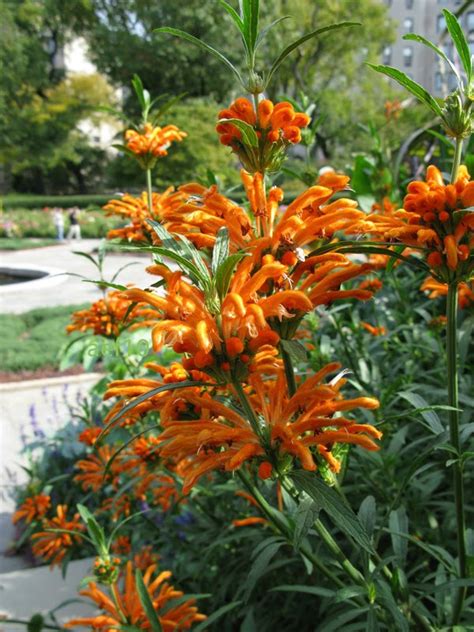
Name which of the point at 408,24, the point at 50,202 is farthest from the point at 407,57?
the point at 50,202

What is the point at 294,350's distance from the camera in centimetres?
79

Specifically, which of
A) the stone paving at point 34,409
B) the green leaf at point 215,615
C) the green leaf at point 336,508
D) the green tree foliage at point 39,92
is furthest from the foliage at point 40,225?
the green leaf at point 336,508

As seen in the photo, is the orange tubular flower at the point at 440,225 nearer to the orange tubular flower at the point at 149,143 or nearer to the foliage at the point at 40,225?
the orange tubular flower at the point at 149,143

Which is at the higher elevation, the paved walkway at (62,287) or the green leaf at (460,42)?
the green leaf at (460,42)

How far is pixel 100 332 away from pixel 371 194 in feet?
5.68

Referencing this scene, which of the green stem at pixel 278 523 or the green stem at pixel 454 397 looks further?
the green stem at pixel 278 523

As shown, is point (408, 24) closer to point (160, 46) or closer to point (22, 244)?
point (160, 46)

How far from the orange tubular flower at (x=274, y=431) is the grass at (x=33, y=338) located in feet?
14.5

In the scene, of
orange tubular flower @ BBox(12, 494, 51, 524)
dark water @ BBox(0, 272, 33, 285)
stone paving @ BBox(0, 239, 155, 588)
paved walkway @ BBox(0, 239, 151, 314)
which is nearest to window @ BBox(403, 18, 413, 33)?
stone paving @ BBox(0, 239, 155, 588)

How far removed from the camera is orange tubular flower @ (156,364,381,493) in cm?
82

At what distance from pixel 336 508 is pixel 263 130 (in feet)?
1.92

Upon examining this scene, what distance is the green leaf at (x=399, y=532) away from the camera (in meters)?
1.15

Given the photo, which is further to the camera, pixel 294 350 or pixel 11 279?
pixel 11 279

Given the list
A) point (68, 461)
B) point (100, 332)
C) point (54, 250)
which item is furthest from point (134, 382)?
point (54, 250)
